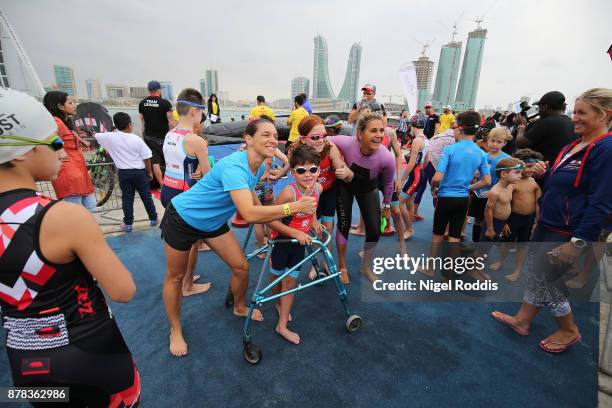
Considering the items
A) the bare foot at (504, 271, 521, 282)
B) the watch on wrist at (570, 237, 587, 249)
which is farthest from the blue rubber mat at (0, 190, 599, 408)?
the watch on wrist at (570, 237, 587, 249)

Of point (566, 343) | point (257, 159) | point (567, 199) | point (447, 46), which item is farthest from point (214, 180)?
point (447, 46)

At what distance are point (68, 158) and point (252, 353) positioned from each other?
3.65 metres

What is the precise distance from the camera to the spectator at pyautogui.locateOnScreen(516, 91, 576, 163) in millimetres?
3545

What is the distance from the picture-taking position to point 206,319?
3121mm

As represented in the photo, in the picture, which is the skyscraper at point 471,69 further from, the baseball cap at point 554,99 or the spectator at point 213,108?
the baseball cap at point 554,99

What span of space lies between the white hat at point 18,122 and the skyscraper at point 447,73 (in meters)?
50.0

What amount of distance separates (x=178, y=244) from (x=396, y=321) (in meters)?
2.36

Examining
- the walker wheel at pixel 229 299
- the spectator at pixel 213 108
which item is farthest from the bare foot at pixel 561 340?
the spectator at pixel 213 108

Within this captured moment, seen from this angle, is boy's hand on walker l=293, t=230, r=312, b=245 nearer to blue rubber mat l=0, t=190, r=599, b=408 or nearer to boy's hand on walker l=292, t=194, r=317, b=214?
boy's hand on walker l=292, t=194, r=317, b=214

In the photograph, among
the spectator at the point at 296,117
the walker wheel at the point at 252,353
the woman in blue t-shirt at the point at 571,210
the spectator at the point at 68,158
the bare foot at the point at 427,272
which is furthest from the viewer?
the spectator at the point at 296,117

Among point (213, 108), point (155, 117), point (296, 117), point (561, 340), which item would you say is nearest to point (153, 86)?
point (155, 117)

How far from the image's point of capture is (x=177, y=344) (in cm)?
267

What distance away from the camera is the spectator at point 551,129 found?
3545mm

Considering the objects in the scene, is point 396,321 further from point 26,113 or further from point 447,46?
point 447,46
